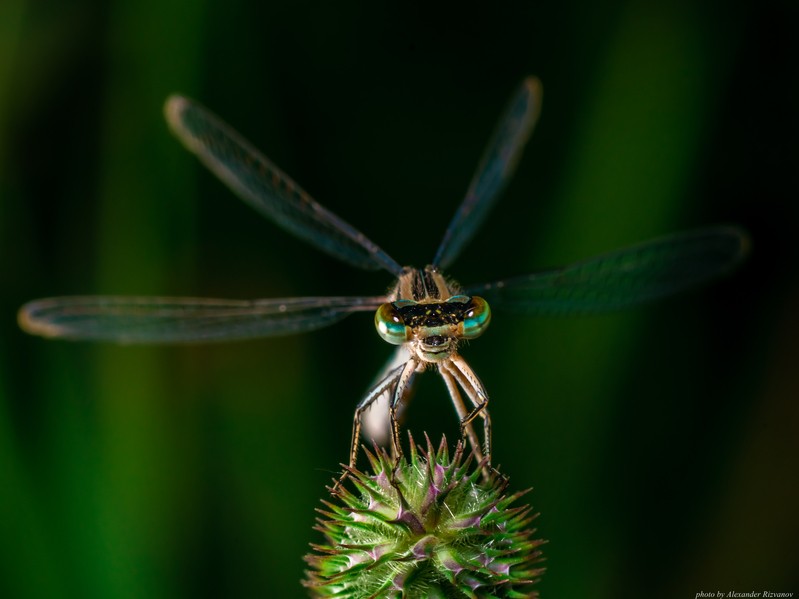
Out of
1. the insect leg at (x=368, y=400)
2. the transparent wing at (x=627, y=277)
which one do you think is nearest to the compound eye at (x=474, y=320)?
the insect leg at (x=368, y=400)

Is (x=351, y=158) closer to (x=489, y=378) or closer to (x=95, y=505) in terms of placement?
(x=489, y=378)

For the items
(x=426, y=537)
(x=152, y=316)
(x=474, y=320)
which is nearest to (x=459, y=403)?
(x=474, y=320)

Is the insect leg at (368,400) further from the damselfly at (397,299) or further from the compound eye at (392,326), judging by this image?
the compound eye at (392,326)

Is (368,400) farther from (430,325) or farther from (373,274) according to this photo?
(373,274)

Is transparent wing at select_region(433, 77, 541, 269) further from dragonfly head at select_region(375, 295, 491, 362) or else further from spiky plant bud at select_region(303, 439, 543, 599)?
spiky plant bud at select_region(303, 439, 543, 599)

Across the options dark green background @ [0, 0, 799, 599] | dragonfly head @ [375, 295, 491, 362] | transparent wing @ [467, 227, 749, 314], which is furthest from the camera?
dark green background @ [0, 0, 799, 599]

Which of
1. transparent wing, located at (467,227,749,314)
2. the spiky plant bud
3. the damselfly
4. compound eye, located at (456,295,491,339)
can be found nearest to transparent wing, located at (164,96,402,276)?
the damselfly

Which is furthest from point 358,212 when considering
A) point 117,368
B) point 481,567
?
point 481,567
